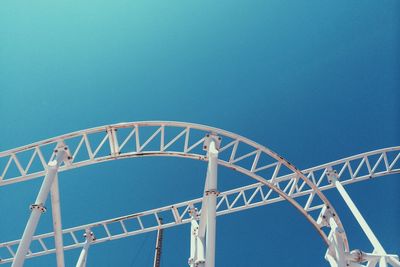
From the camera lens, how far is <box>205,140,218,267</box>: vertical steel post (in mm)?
8070

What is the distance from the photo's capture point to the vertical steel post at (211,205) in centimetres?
807

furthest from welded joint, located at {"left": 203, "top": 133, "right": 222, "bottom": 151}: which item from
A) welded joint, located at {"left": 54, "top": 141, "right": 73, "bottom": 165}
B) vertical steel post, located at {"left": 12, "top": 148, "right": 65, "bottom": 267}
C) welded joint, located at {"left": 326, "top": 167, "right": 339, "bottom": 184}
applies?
welded joint, located at {"left": 326, "top": 167, "right": 339, "bottom": 184}

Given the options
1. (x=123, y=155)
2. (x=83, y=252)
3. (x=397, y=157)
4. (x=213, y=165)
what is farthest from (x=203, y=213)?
(x=397, y=157)

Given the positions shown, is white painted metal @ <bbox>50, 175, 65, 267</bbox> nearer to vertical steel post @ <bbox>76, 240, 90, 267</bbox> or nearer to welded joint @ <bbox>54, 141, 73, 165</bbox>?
welded joint @ <bbox>54, 141, 73, 165</bbox>

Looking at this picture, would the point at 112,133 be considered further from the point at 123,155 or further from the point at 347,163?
the point at 347,163

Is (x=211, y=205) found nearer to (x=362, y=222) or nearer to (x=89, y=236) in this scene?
(x=362, y=222)

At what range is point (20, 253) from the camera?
8.20 m

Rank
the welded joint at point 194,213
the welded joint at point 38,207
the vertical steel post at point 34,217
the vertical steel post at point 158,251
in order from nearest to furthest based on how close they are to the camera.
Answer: the vertical steel post at point 34,217
the welded joint at point 38,207
the welded joint at point 194,213
the vertical steel post at point 158,251

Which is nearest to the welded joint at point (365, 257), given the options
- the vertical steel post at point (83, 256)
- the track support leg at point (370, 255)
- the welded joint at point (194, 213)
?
the track support leg at point (370, 255)

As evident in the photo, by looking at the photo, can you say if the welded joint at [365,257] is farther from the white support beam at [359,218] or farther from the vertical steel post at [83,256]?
the vertical steel post at [83,256]

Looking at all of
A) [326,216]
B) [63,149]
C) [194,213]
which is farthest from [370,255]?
[63,149]

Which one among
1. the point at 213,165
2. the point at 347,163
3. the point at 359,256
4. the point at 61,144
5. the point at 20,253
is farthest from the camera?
the point at 347,163

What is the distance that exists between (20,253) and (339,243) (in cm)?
958

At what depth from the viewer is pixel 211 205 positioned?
8.87 m
